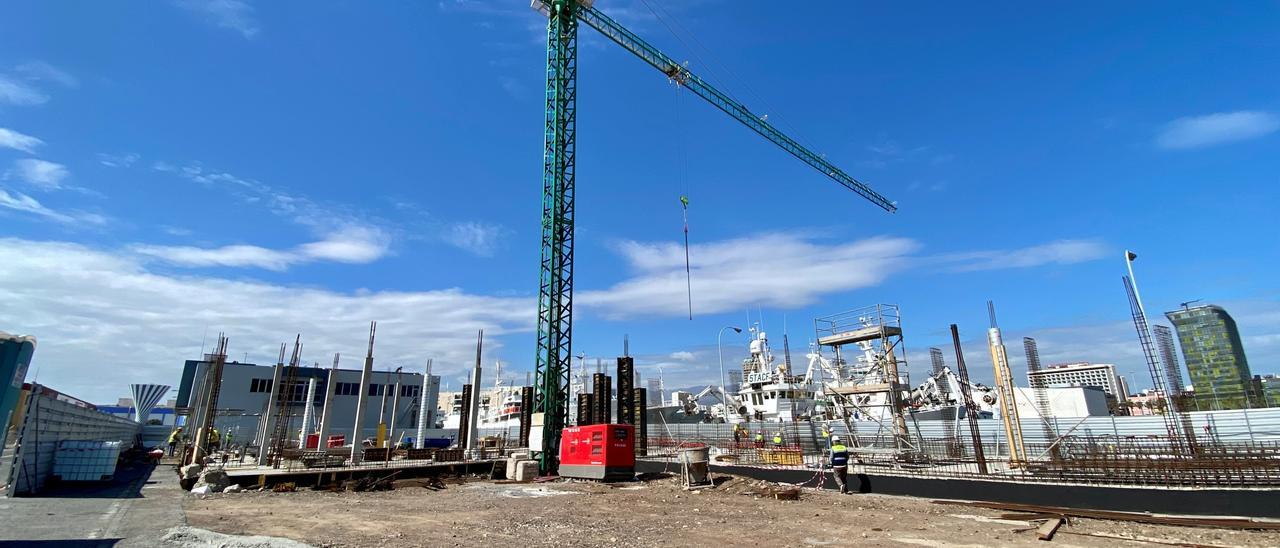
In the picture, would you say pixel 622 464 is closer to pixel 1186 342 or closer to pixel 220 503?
pixel 220 503

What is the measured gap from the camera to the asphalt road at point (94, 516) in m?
9.23

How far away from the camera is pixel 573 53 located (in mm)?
33719

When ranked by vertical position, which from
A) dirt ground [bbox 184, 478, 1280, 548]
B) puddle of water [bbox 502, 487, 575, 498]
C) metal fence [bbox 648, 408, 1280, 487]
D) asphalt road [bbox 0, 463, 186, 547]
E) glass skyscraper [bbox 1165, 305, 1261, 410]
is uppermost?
glass skyscraper [bbox 1165, 305, 1261, 410]

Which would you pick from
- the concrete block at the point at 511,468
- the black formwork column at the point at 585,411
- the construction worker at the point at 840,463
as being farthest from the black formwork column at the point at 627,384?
the construction worker at the point at 840,463

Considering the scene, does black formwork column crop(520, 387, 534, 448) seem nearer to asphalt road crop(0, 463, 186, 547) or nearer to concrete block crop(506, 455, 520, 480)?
concrete block crop(506, 455, 520, 480)

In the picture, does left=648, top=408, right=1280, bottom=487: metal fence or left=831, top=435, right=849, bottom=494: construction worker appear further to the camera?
left=831, top=435, right=849, bottom=494: construction worker

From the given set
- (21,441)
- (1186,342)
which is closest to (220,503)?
(21,441)

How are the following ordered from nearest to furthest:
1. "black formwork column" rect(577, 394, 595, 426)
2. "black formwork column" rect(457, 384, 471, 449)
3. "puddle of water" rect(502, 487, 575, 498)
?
1. "puddle of water" rect(502, 487, 575, 498)
2. "black formwork column" rect(457, 384, 471, 449)
3. "black formwork column" rect(577, 394, 595, 426)

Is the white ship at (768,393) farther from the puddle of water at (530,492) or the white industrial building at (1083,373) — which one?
the white industrial building at (1083,373)

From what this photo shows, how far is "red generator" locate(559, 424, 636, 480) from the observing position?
21.5 m

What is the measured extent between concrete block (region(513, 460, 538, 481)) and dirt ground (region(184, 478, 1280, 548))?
18.0 ft

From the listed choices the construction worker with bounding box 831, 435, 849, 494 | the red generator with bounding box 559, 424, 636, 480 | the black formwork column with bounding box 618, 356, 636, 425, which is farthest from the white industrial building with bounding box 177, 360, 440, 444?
the construction worker with bounding box 831, 435, 849, 494

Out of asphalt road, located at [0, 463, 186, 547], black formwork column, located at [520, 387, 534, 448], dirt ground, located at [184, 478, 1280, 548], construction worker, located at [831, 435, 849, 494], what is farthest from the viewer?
black formwork column, located at [520, 387, 534, 448]

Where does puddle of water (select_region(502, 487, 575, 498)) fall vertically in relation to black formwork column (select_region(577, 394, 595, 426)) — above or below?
below
